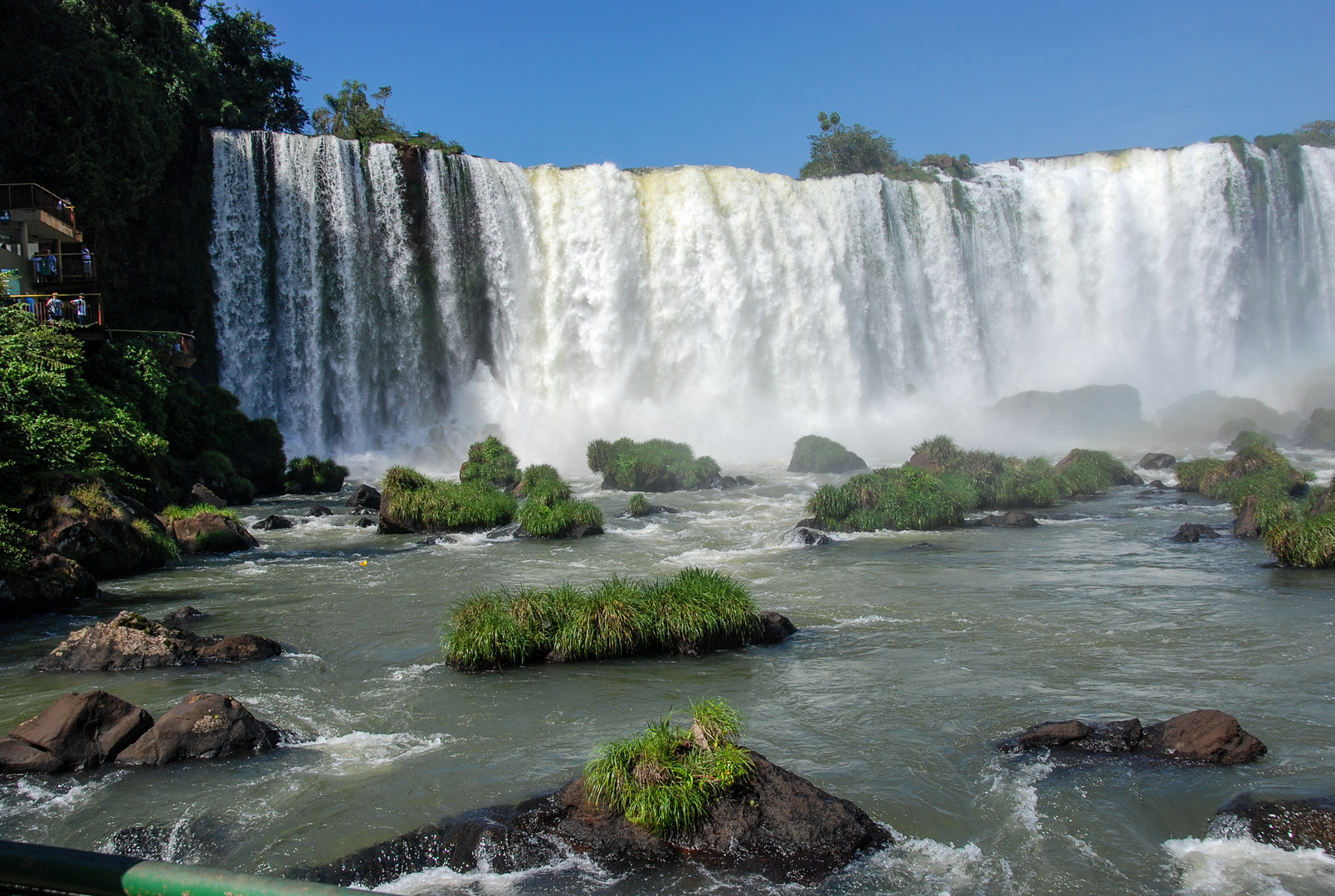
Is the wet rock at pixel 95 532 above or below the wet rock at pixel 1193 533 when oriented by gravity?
above

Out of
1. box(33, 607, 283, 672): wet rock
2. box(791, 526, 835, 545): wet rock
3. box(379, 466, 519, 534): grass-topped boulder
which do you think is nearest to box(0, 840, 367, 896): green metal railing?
box(33, 607, 283, 672): wet rock

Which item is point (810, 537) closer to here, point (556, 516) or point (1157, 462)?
point (556, 516)

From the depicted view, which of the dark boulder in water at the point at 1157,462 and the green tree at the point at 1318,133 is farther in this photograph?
the green tree at the point at 1318,133

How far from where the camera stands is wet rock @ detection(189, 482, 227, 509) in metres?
22.7

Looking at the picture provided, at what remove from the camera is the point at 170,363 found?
84.7 feet

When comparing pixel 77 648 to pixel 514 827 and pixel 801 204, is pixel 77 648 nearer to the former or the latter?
pixel 514 827

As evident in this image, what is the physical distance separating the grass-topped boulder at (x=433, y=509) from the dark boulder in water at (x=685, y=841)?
595 inches

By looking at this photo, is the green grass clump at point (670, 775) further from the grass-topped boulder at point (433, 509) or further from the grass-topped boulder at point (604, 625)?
the grass-topped boulder at point (433, 509)

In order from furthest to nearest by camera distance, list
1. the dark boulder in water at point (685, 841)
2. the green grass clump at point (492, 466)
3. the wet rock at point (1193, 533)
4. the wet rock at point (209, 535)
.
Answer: the green grass clump at point (492, 466), the wet rock at point (209, 535), the wet rock at point (1193, 533), the dark boulder in water at point (685, 841)

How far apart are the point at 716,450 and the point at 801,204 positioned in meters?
12.4

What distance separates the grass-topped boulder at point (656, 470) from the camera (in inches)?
1089

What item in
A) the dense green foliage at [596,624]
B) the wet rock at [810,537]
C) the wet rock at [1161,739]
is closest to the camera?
the wet rock at [1161,739]

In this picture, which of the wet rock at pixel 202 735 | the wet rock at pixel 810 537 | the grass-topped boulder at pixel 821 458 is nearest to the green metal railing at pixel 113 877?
Result: the wet rock at pixel 202 735

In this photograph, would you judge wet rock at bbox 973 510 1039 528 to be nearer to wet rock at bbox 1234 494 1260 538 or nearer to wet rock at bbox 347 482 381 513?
wet rock at bbox 1234 494 1260 538
